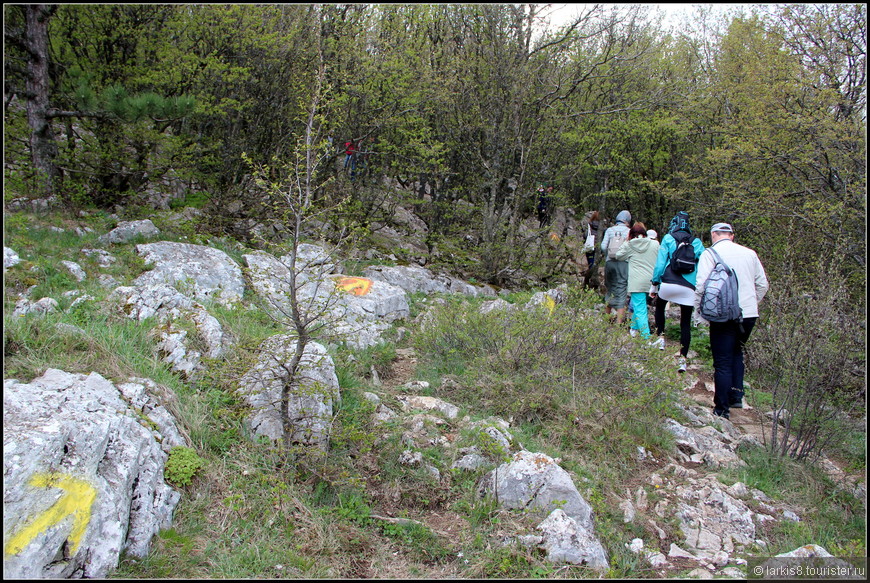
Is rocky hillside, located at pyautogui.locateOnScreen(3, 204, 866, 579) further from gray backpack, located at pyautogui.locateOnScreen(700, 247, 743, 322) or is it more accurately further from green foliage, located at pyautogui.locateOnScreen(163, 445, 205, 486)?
gray backpack, located at pyautogui.locateOnScreen(700, 247, 743, 322)

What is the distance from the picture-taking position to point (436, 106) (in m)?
9.64

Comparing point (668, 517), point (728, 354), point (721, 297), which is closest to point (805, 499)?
point (668, 517)

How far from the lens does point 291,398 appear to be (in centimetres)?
347

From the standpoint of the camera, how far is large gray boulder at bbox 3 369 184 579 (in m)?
2.17

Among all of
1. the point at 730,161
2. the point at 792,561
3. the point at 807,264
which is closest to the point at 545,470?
the point at 792,561

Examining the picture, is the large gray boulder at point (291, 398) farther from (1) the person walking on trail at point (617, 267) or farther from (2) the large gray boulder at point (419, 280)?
(1) the person walking on trail at point (617, 267)

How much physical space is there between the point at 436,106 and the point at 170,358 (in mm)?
7436

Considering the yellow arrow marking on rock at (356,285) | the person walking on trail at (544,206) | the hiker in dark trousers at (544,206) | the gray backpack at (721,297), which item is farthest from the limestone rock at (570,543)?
the hiker in dark trousers at (544,206)

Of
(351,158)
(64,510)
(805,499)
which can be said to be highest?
(351,158)

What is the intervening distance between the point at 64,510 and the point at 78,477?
167 mm

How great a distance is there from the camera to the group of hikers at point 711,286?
454cm

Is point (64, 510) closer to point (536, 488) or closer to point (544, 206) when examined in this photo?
point (536, 488)

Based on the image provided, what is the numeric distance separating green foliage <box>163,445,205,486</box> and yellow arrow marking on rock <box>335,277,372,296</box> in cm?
405

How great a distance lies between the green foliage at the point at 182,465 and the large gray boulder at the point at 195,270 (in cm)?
259
